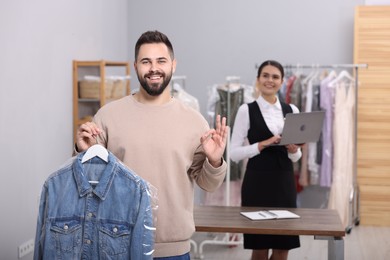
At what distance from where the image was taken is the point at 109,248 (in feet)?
7.72

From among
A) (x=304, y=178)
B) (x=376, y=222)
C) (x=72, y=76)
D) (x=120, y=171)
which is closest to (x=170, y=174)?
(x=120, y=171)

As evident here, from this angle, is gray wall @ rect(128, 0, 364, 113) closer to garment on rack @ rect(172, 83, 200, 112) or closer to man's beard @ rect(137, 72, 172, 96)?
garment on rack @ rect(172, 83, 200, 112)

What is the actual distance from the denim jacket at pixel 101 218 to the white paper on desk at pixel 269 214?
4.58 feet

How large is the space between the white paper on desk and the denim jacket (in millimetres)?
1396

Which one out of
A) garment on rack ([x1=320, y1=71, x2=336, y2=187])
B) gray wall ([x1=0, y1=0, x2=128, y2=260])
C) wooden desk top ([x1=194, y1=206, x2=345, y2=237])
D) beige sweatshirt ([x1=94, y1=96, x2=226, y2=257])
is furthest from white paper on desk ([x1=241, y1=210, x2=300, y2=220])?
garment on rack ([x1=320, y1=71, x2=336, y2=187])

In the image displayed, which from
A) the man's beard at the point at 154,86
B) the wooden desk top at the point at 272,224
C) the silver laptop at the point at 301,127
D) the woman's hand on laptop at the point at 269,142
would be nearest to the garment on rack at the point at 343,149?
the silver laptop at the point at 301,127

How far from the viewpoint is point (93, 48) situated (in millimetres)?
6047

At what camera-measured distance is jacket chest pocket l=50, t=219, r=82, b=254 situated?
2373 mm

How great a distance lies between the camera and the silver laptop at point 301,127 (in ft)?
13.8

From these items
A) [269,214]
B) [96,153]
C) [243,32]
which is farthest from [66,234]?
[243,32]

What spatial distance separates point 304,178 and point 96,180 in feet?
13.8

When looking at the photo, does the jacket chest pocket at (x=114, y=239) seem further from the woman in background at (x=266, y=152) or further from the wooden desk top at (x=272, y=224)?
the woman in background at (x=266, y=152)

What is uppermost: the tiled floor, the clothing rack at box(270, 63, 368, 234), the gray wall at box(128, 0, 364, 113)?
the gray wall at box(128, 0, 364, 113)

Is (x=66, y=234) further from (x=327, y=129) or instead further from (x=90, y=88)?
(x=327, y=129)
